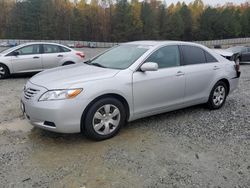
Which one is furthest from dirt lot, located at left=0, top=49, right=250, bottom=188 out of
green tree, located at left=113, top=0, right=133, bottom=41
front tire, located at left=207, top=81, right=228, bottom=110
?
green tree, located at left=113, top=0, right=133, bottom=41

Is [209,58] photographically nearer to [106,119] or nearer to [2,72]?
[106,119]

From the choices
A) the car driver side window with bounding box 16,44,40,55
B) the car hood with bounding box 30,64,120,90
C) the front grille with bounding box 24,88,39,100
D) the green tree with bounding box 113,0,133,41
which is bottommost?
the front grille with bounding box 24,88,39,100

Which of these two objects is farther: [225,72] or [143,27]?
[143,27]

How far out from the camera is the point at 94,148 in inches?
156

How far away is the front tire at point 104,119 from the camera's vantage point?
4.00 meters

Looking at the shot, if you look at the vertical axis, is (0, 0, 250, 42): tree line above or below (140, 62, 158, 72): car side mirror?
above

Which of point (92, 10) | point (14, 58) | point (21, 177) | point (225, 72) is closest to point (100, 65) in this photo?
point (21, 177)

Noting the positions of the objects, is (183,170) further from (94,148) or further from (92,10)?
(92,10)

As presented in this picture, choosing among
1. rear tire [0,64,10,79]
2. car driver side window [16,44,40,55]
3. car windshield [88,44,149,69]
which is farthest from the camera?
car driver side window [16,44,40,55]

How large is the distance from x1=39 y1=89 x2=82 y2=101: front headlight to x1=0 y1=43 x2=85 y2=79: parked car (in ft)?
20.7

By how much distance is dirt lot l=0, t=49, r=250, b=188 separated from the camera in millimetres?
3207

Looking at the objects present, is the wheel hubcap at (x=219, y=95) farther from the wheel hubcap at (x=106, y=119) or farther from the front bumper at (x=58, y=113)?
the front bumper at (x=58, y=113)

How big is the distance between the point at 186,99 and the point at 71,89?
91.1 inches

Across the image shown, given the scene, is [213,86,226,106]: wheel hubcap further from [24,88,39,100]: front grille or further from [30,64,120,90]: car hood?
[24,88,39,100]: front grille
